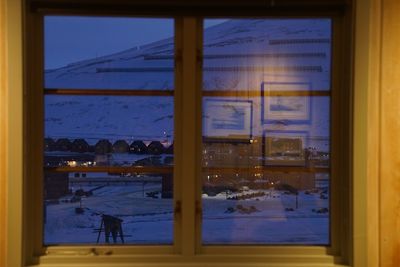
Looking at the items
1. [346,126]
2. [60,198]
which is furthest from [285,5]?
[60,198]

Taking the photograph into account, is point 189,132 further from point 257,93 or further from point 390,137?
point 390,137

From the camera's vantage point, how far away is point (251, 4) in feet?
10.2

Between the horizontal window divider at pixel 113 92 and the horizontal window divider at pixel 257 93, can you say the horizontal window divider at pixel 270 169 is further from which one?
the horizontal window divider at pixel 113 92

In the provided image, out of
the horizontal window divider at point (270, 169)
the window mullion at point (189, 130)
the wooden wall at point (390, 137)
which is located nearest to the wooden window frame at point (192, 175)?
the window mullion at point (189, 130)

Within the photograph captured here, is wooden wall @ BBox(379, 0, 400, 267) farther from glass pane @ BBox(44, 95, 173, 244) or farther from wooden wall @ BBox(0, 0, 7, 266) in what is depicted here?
wooden wall @ BBox(0, 0, 7, 266)

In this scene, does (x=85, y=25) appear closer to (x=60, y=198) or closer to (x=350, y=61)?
(x=60, y=198)

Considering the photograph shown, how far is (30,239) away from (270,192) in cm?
139

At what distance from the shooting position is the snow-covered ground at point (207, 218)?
322 centimetres

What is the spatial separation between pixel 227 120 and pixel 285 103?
1.15ft

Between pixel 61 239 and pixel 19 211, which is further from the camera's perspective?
pixel 61 239

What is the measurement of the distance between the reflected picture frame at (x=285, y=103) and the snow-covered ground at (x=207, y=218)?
43 centimetres

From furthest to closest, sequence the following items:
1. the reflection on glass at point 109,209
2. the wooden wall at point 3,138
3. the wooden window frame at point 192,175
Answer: the reflection on glass at point 109,209 → the wooden window frame at point 192,175 → the wooden wall at point 3,138

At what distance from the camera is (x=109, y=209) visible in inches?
128

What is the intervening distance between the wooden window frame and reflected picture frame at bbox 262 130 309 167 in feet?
0.60
